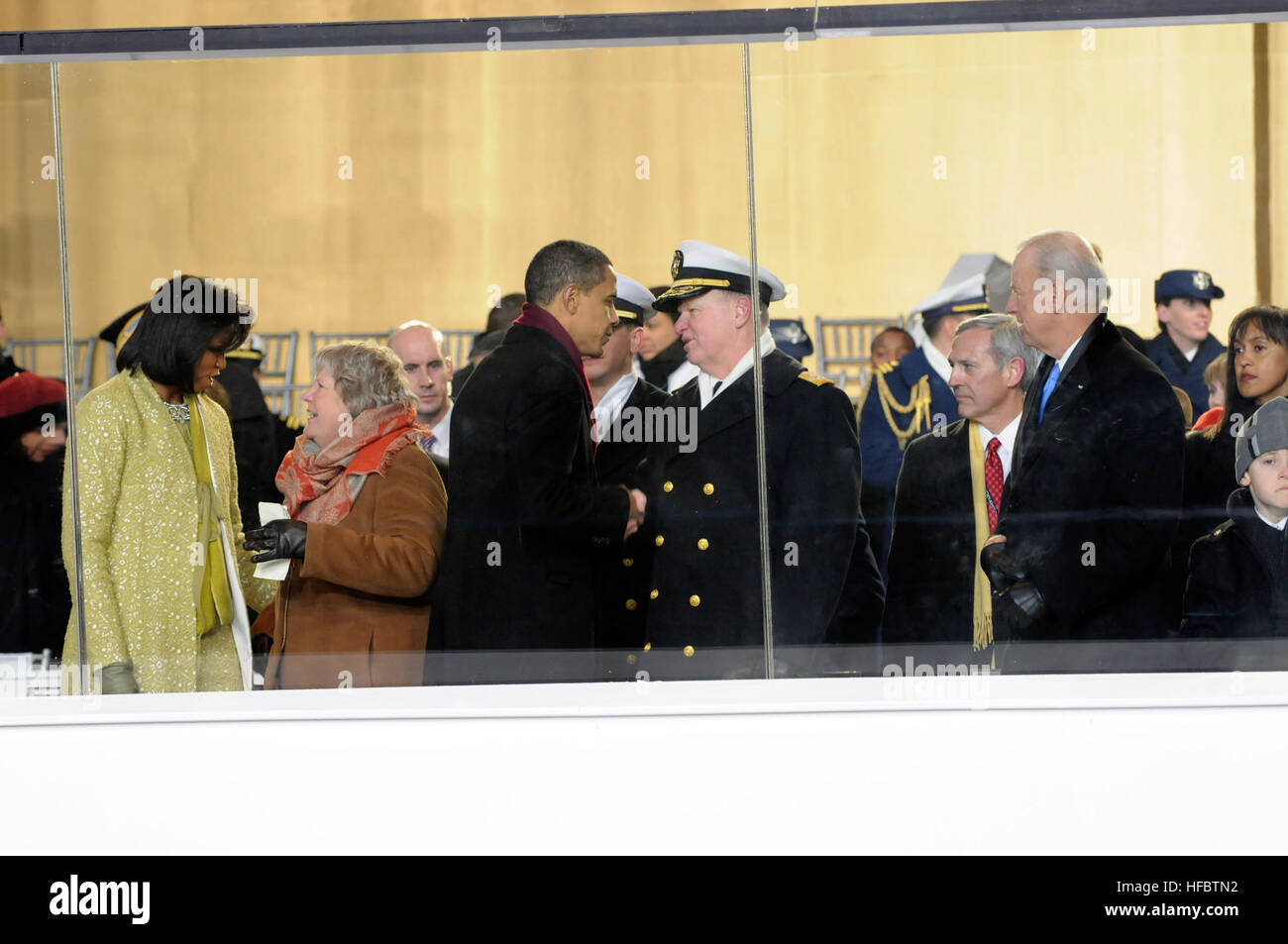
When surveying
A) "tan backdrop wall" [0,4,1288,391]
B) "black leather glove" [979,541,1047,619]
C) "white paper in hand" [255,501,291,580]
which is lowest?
"black leather glove" [979,541,1047,619]

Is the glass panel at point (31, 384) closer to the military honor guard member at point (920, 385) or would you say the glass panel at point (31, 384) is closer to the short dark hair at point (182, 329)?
the short dark hair at point (182, 329)

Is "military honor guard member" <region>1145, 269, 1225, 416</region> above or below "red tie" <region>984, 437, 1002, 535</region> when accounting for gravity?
above

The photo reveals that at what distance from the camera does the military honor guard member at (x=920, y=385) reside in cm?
325

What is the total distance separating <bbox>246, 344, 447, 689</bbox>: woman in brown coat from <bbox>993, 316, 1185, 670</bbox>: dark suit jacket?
128 cm

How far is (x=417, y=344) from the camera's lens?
10.7 feet

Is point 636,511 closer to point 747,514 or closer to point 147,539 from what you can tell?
point 747,514

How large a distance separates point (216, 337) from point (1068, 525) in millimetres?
1890

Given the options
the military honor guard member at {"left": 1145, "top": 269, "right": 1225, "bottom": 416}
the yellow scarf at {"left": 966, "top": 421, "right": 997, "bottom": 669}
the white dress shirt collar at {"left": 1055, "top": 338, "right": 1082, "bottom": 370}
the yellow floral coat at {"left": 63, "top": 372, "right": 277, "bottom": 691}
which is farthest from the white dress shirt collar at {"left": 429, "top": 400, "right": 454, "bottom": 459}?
the military honor guard member at {"left": 1145, "top": 269, "right": 1225, "bottom": 416}

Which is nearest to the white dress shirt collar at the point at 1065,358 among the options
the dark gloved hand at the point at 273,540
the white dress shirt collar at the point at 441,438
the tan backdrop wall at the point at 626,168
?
the tan backdrop wall at the point at 626,168

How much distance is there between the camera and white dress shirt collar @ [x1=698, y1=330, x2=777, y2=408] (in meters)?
3.28

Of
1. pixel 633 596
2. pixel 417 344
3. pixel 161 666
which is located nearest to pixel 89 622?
pixel 161 666

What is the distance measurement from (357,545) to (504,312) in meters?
0.61

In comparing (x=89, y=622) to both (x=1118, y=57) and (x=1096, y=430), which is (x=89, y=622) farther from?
(x=1118, y=57)

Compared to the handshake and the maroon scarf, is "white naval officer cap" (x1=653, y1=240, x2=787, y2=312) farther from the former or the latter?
the handshake
